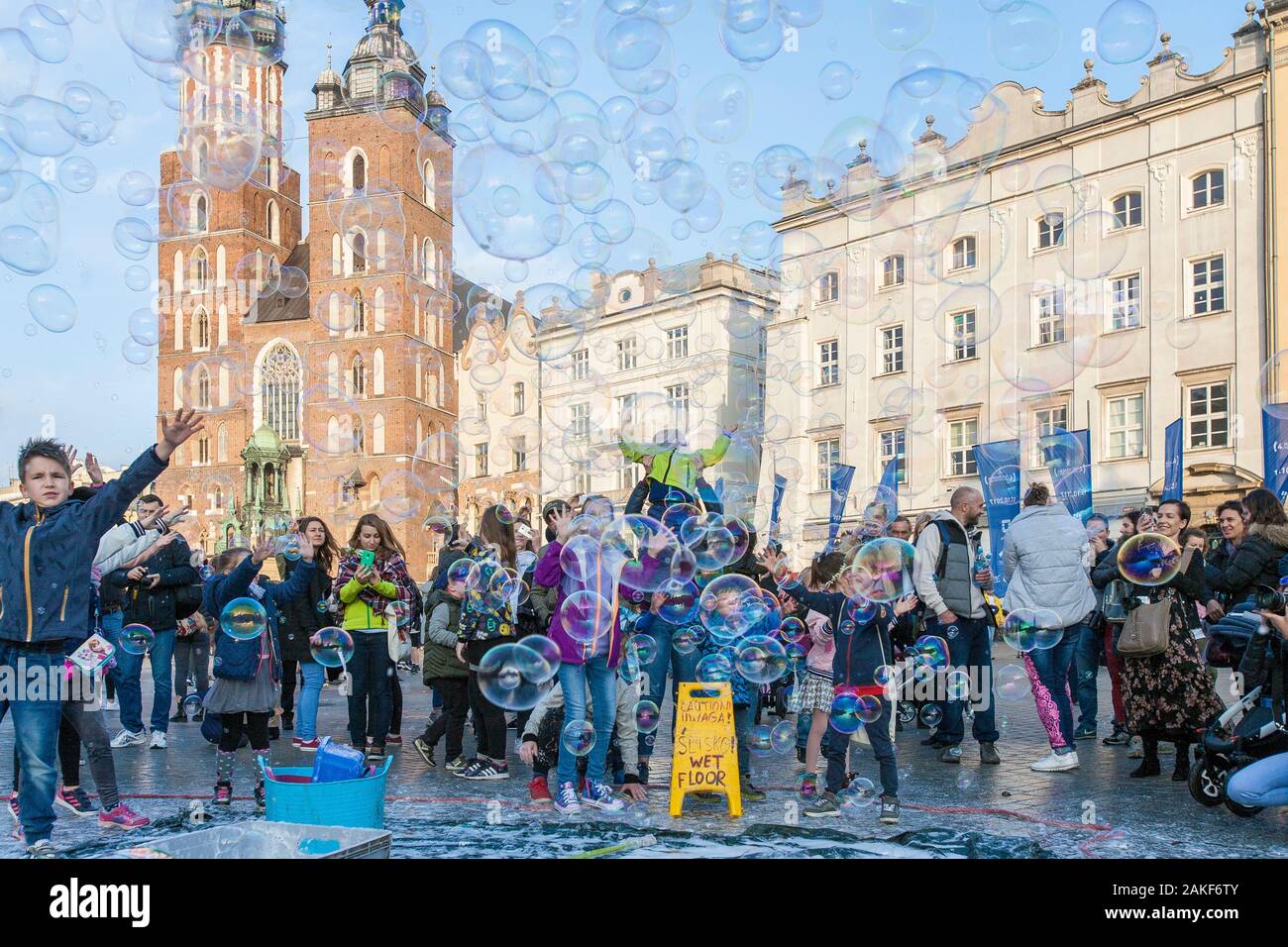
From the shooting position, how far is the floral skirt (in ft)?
23.6

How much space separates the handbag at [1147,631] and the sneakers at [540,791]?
11.9 feet

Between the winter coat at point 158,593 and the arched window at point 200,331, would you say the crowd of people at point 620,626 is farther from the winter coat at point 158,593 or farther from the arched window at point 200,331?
the arched window at point 200,331

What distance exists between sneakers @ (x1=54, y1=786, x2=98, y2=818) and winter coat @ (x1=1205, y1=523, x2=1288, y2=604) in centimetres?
659

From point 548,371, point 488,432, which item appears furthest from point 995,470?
point 488,432

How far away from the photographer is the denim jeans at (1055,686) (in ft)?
25.6

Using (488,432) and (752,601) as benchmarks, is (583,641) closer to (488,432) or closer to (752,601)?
(752,601)

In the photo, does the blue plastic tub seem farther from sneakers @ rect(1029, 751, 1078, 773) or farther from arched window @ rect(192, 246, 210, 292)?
arched window @ rect(192, 246, 210, 292)

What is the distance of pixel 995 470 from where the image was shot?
61.6 ft

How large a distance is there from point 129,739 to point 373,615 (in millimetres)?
2856

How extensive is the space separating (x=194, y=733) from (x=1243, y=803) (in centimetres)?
806

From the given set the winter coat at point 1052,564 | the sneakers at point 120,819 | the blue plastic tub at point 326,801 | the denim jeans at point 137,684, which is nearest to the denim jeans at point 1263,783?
the winter coat at point 1052,564

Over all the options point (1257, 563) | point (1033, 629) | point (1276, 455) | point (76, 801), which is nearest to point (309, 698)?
point (76, 801)

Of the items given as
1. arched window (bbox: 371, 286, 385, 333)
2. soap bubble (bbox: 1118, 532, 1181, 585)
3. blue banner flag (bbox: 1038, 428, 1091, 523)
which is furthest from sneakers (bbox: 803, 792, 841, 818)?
arched window (bbox: 371, 286, 385, 333)

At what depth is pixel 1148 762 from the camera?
24.5ft
